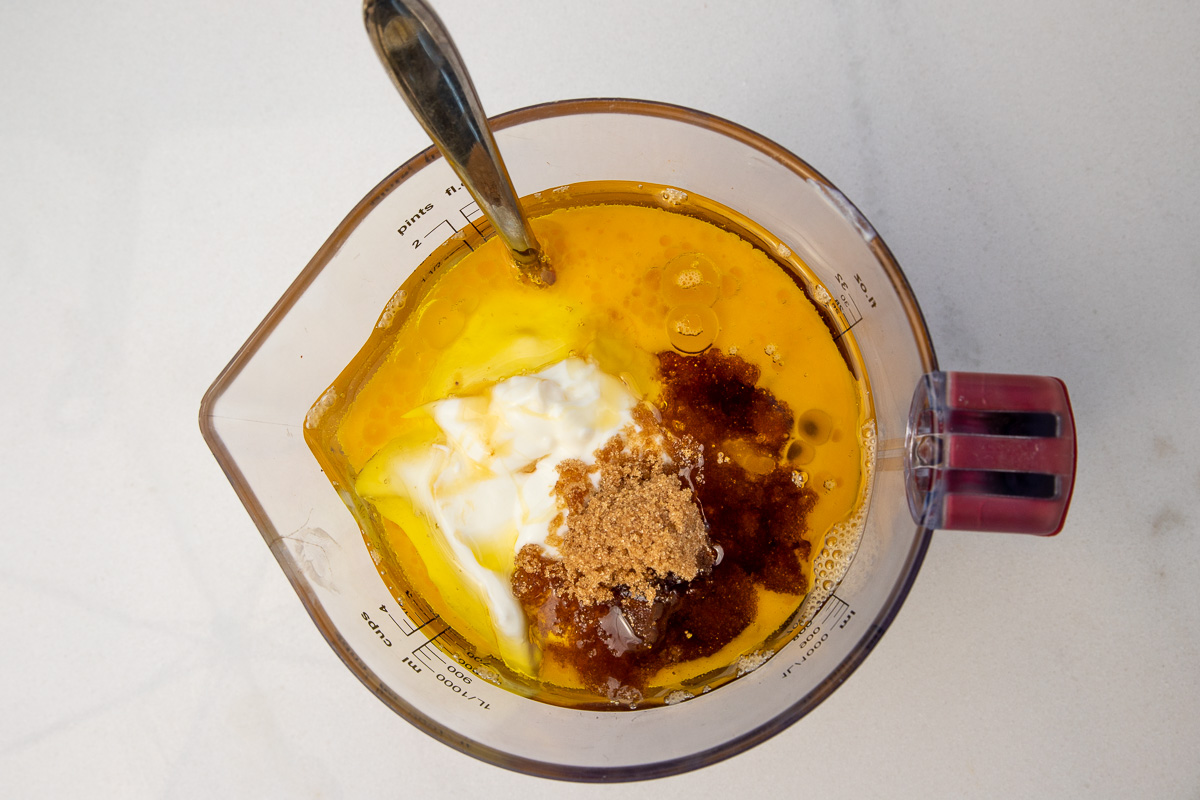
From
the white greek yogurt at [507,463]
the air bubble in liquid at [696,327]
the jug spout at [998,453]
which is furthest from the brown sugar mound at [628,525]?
the jug spout at [998,453]

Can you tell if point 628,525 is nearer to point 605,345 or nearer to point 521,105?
point 605,345

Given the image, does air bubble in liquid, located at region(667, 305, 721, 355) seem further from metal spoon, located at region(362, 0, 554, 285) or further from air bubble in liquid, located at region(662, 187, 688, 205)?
metal spoon, located at region(362, 0, 554, 285)

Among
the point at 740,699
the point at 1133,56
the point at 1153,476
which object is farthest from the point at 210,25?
the point at 1153,476

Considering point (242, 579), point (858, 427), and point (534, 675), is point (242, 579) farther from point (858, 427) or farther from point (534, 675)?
point (858, 427)

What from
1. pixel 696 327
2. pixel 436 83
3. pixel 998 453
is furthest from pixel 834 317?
pixel 436 83

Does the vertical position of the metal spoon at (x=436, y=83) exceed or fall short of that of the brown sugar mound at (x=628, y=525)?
it exceeds it

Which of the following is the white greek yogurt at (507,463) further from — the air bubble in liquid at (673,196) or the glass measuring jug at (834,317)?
the air bubble in liquid at (673,196)
